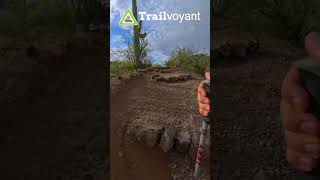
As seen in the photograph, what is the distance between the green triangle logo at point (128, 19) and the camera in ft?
9.72

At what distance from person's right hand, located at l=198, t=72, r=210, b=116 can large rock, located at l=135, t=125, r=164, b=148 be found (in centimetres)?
24

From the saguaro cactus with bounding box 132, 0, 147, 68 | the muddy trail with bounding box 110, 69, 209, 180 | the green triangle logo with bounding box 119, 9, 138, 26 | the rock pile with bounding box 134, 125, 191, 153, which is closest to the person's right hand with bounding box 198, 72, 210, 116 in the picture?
the muddy trail with bounding box 110, 69, 209, 180

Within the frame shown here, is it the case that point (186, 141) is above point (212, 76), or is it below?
below

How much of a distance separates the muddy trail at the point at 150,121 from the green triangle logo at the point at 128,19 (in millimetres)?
293

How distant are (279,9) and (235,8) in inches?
9.6

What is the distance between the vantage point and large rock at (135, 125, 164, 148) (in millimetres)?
3076

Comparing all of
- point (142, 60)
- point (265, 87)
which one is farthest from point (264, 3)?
point (142, 60)

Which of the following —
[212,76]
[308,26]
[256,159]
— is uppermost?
[308,26]
